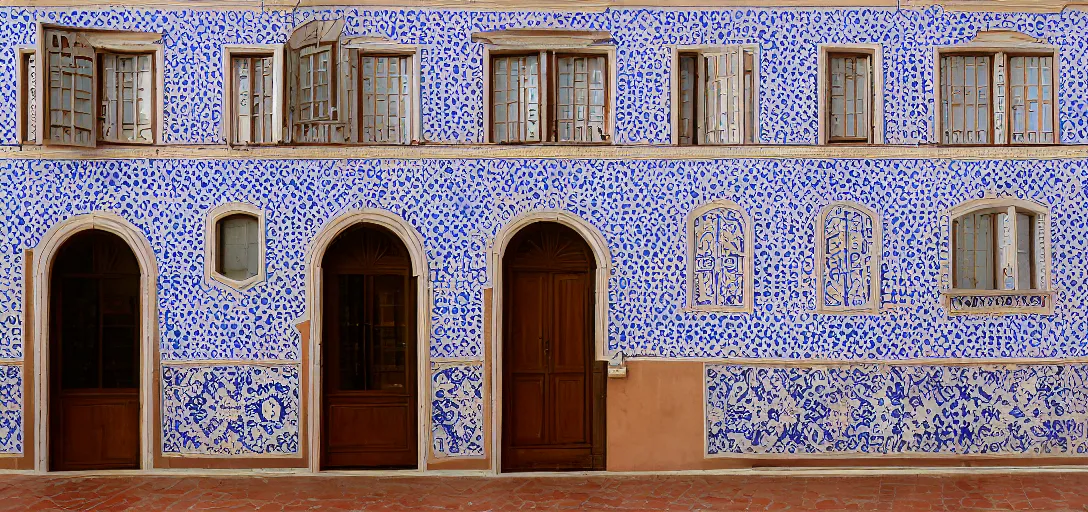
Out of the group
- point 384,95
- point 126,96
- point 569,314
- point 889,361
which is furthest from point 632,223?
point 126,96

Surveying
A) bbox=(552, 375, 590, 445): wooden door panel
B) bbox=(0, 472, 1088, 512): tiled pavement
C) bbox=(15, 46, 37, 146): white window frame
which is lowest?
bbox=(0, 472, 1088, 512): tiled pavement

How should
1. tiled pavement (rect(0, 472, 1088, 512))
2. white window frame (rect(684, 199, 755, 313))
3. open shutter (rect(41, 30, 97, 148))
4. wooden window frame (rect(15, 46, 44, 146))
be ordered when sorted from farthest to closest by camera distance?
white window frame (rect(684, 199, 755, 313)) < wooden window frame (rect(15, 46, 44, 146)) < open shutter (rect(41, 30, 97, 148)) < tiled pavement (rect(0, 472, 1088, 512))

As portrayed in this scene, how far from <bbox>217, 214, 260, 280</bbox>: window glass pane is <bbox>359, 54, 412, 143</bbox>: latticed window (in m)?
1.55

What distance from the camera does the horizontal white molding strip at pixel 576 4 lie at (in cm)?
966

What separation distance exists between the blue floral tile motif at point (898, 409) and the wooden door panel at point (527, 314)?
1828 millimetres

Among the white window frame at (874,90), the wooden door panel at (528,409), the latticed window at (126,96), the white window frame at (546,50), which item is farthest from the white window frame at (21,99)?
the white window frame at (874,90)

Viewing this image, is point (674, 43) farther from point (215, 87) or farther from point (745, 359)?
point (215, 87)

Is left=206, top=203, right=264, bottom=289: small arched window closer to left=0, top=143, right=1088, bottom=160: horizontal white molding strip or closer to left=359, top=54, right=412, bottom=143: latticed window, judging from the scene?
left=0, top=143, right=1088, bottom=160: horizontal white molding strip

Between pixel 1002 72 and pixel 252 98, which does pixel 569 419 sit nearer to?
pixel 252 98

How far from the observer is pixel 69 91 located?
9430 mm

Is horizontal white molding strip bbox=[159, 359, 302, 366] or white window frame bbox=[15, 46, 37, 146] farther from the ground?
white window frame bbox=[15, 46, 37, 146]

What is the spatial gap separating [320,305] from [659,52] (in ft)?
14.4

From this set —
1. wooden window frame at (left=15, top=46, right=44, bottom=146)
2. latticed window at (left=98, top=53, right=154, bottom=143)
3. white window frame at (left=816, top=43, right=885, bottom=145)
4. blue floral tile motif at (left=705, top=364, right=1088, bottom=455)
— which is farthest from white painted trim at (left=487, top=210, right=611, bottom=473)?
wooden window frame at (left=15, top=46, right=44, bottom=146)

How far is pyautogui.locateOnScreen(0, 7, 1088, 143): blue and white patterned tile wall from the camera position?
9688 millimetres
